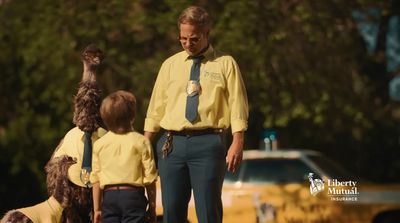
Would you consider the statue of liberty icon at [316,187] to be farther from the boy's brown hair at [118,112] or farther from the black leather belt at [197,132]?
the boy's brown hair at [118,112]

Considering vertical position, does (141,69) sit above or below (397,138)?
above

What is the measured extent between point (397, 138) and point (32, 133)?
280 inches

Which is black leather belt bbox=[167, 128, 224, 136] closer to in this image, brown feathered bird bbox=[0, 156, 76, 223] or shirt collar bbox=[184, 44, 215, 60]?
shirt collar bbox=[184, 44, 215, 60]

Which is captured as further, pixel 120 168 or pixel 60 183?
pixel 60 183

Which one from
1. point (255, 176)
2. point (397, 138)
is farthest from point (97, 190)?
point (397, 138)

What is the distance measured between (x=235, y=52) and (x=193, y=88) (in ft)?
31.4

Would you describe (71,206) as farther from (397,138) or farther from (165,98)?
(397,138)

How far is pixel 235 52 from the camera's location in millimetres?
16078

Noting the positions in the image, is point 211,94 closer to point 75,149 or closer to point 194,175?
point 194,175

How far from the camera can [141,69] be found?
1655 centimetres

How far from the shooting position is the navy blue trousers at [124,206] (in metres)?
6.46

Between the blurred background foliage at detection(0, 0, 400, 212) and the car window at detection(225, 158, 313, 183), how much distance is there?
299cm

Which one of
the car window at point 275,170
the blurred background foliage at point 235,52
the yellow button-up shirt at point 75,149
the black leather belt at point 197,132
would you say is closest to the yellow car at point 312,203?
the car window at point 275,170

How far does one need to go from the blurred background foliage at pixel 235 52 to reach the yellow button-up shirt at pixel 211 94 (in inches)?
368
